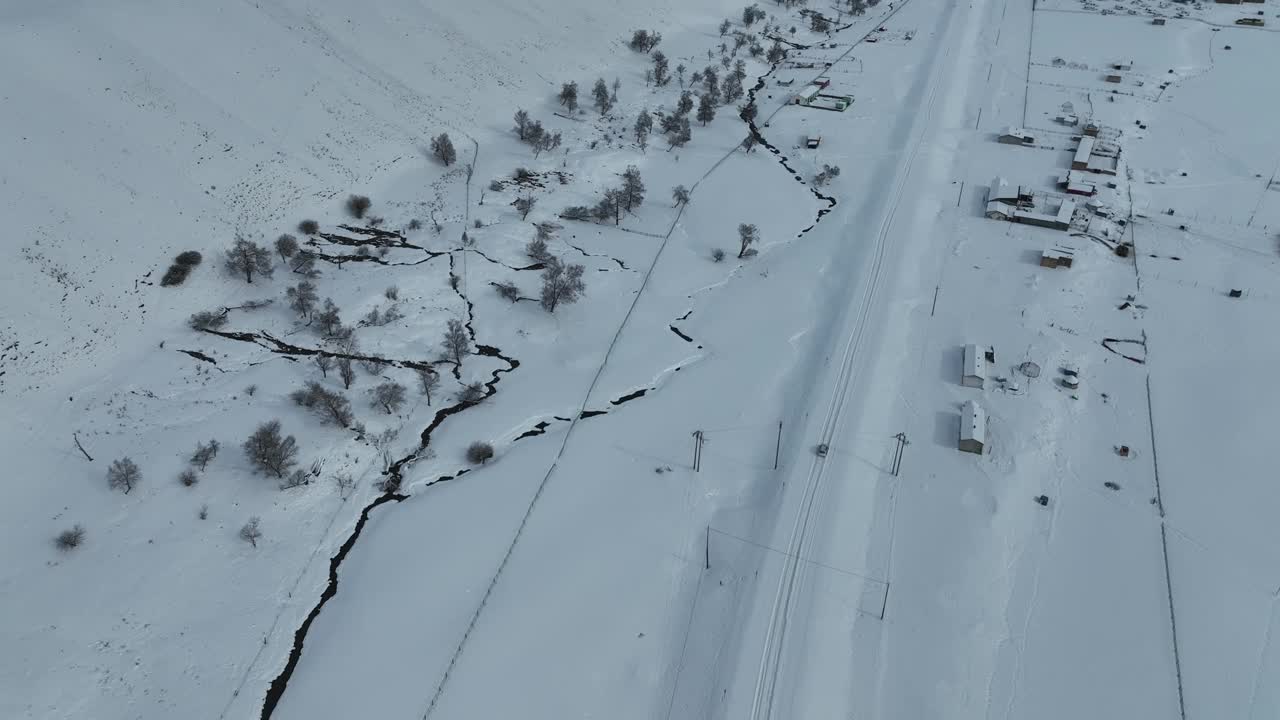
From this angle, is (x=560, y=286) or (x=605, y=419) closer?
(x=605, y=419)

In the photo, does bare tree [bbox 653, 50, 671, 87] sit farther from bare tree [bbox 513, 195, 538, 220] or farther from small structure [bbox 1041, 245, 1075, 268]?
small structure [bbox 1041, 245, 1075, 268]

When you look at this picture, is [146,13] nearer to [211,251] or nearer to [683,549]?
[211,251]

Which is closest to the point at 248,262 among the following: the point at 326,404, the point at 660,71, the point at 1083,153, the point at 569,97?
the point at 326,404

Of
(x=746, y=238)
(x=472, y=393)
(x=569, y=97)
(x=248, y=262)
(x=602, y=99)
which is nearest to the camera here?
(x=472, y=393)

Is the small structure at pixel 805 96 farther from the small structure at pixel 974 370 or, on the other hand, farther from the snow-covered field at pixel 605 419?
the small structure at pixel 974 370

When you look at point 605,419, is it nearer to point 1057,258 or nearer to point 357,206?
point 357,206

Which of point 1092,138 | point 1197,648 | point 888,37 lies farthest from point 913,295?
point 888,37

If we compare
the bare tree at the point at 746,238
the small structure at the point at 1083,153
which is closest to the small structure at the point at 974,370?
the bare tree at the point at 746,238
